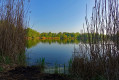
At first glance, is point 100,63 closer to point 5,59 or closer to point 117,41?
point 117,41

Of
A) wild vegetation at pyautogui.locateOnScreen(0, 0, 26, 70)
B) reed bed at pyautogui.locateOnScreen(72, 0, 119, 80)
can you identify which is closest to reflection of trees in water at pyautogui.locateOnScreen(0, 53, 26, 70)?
wild vegetation at pyautogui.locateOnScreen(0, 0, 26, 70)

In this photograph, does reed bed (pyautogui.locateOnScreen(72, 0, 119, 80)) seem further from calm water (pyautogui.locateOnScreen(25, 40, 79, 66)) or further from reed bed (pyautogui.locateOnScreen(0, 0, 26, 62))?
reed bed (pyautogui.locateOnScreen(0, 0, 26, 62))

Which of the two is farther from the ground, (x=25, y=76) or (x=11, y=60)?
(x=11, y=60)

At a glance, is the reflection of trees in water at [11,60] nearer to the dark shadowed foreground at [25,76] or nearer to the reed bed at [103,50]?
the dark shadowed foreground at [25,76]

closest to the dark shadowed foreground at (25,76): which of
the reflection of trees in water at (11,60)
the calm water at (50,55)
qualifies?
the reflection of trees in water at (11,60)

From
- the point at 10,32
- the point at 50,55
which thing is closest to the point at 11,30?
the point at 10,32

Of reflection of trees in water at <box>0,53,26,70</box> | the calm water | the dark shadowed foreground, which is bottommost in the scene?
the calm water

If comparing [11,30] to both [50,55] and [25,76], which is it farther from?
[50,55]

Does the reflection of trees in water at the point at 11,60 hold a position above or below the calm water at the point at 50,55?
above

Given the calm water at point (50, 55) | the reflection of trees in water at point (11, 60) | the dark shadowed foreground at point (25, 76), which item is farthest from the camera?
the calm water at point (50, 55)

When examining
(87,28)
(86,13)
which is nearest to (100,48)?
(87,28)

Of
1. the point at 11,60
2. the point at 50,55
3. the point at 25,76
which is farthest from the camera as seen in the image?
the point at 50,55

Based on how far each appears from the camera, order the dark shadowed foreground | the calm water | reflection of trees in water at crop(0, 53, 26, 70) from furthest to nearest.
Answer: the calm water → reflection of trees in water at crop(0, 53, 26, 70) → the dark shadowed foreground

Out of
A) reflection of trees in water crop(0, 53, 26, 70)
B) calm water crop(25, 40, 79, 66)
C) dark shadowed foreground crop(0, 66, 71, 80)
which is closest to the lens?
dark shadowed foreground crop(0, 66, 71, 80)
